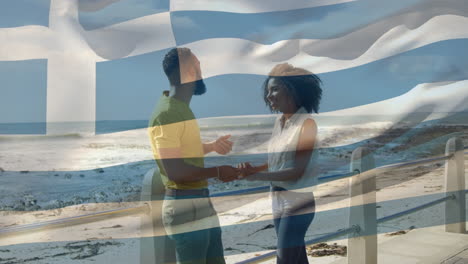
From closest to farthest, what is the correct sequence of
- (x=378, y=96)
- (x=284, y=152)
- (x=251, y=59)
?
(x=284, y=152)
(x=251, y=59)
(x=378, y=96)

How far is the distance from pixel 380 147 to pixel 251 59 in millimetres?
783

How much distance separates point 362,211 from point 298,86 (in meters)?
0.73

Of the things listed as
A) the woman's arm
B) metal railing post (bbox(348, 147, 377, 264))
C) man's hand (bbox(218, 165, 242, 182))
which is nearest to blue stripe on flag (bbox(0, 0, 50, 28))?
man's hand (bbox(218, 165, 242, 182))

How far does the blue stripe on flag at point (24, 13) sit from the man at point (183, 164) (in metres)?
0.39

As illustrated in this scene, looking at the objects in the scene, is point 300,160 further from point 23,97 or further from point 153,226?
point 23,97

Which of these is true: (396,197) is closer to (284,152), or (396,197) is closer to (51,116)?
(284,152)

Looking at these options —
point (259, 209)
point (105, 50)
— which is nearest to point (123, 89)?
point (105, 50)

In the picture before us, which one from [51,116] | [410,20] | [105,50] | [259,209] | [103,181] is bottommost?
[259,209]

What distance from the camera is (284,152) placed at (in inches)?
60.8

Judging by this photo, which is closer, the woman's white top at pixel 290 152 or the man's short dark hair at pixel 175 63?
the man's short dark hair at pixel 175 63

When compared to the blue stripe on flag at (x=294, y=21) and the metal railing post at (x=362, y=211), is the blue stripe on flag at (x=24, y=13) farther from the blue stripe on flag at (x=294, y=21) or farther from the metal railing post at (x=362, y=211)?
the metal railing post at (x=362, y=211)

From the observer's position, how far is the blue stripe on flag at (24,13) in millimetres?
1351

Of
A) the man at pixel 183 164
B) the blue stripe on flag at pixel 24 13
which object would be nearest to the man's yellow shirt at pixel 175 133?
the man at pixel 183 164

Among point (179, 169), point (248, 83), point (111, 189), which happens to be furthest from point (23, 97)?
point (248, 83)
